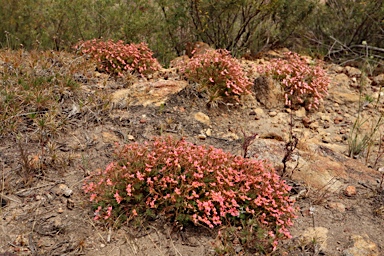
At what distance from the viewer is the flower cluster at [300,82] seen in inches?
229

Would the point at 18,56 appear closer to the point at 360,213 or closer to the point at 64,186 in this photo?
A: the point at 64,186

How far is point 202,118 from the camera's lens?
5035 mm

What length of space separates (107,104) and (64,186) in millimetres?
1376

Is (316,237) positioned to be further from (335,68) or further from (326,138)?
(335,68)

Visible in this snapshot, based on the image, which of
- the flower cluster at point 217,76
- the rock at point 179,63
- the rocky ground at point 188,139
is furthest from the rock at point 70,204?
the rock at point 179,63

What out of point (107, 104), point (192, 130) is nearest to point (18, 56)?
point (107, 104)

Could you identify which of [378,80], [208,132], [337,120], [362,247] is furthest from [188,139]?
[378,80]

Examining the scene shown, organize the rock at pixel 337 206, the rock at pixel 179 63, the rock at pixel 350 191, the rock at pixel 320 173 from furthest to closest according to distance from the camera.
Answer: the rock at pixel 179 63 < the rock at pixel 320 173 < the rock at pixel 350 191 < the rock at pixel 337 206

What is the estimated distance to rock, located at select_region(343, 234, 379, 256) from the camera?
129 inches

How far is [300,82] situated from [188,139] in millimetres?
2103

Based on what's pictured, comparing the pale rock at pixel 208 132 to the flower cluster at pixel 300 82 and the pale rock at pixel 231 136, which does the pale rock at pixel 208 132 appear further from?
the flower cluster at pixel 300 82

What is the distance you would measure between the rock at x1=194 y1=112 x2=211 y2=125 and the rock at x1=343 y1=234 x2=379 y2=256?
2174 mm

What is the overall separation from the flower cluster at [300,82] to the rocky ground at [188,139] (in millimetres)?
171

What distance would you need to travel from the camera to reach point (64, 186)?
363 cm
